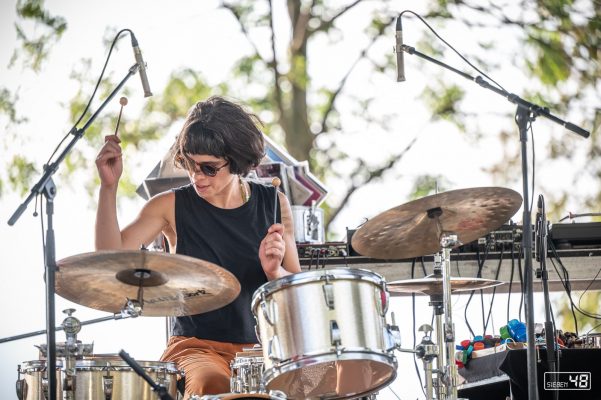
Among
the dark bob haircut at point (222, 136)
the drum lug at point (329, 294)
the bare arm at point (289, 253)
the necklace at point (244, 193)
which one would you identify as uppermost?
the dark bob haircut at point (222, 136)

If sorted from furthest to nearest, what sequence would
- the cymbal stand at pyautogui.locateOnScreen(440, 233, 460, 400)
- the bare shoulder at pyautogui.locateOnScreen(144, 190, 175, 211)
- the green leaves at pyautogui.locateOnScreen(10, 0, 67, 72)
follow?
1. the green leaves at pyautogui.locateOnScreen(10, 0, 67, 72)
2. the bare shoulder at pyautogui.locateOnScreen(144, 190, 175, 211)
3. the cymbal stand at pyautogui.locateOnScreen(440, 233, 460, 400)

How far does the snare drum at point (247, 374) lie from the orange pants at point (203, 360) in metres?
0.06

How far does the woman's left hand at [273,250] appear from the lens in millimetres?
3500

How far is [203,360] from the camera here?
11.8ft

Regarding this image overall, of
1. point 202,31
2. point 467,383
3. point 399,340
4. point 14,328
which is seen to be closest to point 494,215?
point 399,340

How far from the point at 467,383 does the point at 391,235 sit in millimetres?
1191

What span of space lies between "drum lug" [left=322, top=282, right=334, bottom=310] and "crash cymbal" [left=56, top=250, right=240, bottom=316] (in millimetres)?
311

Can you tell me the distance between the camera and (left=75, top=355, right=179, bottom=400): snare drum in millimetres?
3402

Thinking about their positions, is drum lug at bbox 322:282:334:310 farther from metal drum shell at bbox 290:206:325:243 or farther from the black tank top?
metal drum shell at bbox 290:206:325:243

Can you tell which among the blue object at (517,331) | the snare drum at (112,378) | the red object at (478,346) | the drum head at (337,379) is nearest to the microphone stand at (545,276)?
the blue object at (517,331)

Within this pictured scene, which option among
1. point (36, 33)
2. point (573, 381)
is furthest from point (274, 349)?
point (36, 33)

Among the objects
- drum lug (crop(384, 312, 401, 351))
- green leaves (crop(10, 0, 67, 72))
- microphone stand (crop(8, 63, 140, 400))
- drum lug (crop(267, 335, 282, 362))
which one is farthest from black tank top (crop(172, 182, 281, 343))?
green leaves (crop(10, 0, 67, 72))

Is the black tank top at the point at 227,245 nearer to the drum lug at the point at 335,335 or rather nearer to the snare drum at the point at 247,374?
the snare drum at the point at 247,374

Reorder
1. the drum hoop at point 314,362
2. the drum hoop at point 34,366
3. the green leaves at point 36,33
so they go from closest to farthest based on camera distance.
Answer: the drum hoop at point 314,362 < the drum hoop at point 34,366 < the green leaves at point 36,33
